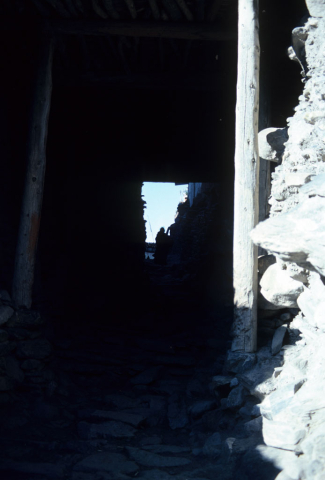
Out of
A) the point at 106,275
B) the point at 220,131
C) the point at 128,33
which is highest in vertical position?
the point at 128,33

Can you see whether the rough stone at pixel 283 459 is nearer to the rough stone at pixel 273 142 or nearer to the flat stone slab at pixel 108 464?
the flat stone slab at pixel 108 464

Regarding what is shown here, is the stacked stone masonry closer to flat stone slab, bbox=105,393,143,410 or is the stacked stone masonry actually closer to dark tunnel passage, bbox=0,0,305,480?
dark tunnel passage, bbox=0,0,305,480

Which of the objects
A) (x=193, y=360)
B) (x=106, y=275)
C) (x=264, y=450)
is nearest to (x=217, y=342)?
(x=193, y=360)

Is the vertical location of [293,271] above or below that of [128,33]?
below

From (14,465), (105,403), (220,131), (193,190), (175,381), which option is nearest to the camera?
(14,465)

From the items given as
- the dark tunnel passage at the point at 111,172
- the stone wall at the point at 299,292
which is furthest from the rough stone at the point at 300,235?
the dark tunnel passage at the point at 111,172

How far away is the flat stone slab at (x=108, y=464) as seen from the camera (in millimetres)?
3138

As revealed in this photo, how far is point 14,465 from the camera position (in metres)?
3.13

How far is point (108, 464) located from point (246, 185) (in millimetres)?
2738

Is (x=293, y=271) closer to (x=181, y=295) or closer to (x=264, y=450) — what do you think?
(x=264, y=450)

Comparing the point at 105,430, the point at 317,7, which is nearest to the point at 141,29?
the point at 317,7

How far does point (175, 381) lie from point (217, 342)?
881 millimetres

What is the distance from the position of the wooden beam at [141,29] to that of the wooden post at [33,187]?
275mm

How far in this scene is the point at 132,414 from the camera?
4184 mm
